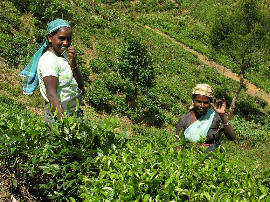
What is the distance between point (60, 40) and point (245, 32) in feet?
55.2

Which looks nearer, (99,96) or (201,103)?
(201,103)

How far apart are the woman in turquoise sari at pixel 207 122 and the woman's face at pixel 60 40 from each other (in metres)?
1.70

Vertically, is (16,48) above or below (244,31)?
below

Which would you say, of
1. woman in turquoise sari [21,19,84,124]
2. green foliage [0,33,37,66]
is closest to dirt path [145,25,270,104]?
green foliage [0,33,37,66]

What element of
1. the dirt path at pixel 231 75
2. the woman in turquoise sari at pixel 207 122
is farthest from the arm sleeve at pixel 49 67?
the dirt path at pixel 231 75

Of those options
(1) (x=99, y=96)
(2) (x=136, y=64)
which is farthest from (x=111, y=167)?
(2) (x=136, y=64)

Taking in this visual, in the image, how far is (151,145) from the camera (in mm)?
2777

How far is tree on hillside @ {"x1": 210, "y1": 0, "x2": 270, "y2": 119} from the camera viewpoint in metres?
17.6

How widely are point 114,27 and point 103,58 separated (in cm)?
488

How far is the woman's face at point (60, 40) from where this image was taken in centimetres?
334

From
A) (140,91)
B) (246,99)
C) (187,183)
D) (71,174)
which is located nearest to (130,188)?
(187,183)

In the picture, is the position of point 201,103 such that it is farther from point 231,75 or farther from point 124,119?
point 231,75

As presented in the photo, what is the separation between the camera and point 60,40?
336 cm

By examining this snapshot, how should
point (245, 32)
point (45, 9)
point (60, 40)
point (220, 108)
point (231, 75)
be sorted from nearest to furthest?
point (60, 40) → point (220, 108) → point (45, 9) → point (245, 32) → point (231, 75)
